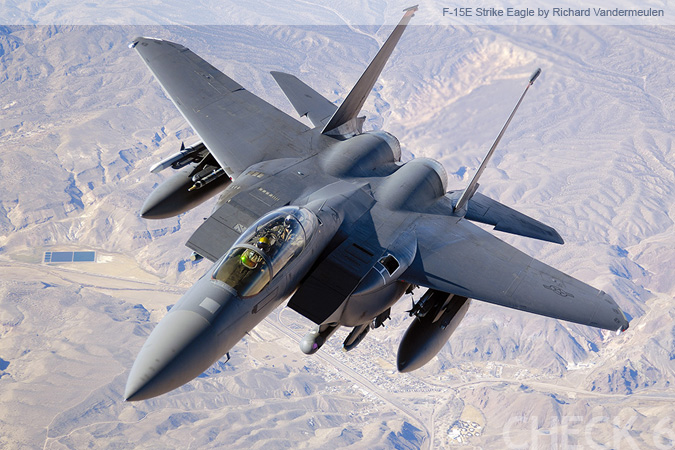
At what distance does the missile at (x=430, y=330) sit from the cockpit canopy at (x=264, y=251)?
487 cm

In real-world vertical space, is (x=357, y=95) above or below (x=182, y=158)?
above

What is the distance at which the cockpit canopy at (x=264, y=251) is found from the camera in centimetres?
1329

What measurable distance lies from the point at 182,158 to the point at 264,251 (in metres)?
9.45

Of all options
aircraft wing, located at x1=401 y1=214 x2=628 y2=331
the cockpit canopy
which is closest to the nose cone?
the cockpit canopy

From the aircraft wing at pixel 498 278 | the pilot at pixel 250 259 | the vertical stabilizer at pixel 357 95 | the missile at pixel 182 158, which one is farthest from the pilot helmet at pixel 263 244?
the vertical stabilizer at pixel 357 95

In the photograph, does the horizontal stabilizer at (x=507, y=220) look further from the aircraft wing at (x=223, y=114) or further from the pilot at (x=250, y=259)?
the pilot at (x=250, y=259)

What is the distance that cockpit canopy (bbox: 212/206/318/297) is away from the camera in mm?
13289

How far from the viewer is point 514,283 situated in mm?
18047

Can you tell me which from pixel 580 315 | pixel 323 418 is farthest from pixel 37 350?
pixel 580 315

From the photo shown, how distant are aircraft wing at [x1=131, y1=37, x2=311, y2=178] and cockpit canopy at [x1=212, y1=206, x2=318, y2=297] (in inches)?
223

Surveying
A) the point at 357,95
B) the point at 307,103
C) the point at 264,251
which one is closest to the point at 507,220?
the point at 357,95

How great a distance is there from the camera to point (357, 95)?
22.8m

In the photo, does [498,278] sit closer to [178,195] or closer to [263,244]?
[263,244]

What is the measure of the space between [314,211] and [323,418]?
163 metres
